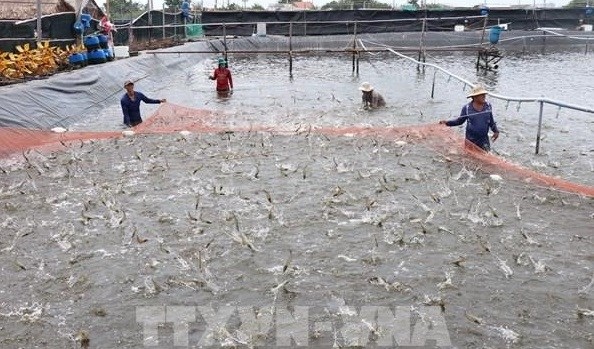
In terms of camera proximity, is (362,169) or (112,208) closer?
(112,208)

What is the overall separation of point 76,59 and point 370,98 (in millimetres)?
10236

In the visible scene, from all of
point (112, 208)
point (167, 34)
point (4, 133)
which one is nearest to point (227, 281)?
point (112, 208)

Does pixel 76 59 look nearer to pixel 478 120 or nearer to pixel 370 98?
pixel 370 98

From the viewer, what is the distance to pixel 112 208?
25.5 ft

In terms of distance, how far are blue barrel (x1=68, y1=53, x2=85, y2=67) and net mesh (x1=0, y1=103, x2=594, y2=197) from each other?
20.2 ft

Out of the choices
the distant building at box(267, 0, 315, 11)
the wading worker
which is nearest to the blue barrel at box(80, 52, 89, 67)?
the wading worker

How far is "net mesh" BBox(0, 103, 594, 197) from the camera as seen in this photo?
9.27 meters

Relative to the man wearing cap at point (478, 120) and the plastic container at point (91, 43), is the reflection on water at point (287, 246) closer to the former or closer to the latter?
the man wearing cap at point (478, 120)

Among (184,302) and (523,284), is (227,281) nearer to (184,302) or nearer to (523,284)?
(184,302)

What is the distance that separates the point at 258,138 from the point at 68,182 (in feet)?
14.2

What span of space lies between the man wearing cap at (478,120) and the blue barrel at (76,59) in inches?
528

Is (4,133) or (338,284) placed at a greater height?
(4,133)

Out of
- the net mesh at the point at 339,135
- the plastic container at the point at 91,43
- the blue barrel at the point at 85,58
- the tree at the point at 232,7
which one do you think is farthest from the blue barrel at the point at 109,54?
the tree at the point at 232,7

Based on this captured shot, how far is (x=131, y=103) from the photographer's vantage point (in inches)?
501
